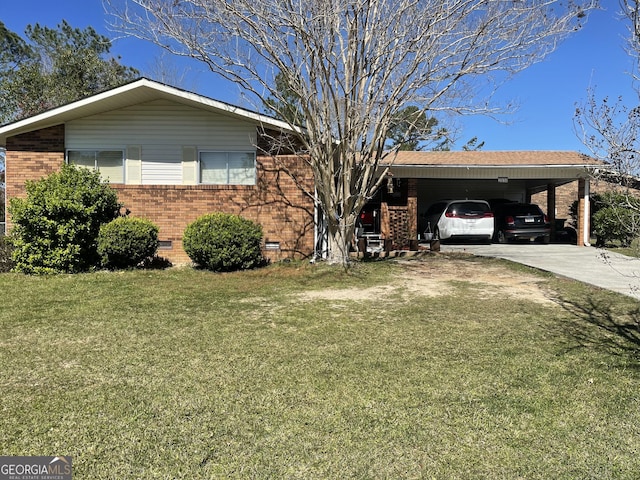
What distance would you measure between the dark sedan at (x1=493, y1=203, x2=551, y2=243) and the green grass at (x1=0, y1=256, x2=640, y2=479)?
9461 mm

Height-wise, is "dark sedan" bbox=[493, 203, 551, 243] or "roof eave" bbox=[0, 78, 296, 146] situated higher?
"roof eave" bbox=[0, 78, 296, 146]

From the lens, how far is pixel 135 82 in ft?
34.6

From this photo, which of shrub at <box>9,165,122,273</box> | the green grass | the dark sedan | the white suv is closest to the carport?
the dark sedan

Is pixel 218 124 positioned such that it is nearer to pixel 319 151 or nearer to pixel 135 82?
pixel 135 82

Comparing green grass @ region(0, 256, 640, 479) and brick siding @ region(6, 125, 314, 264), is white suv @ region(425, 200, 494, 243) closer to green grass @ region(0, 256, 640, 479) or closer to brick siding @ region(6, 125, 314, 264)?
brick siding @ region(6, 125, 314, 264)

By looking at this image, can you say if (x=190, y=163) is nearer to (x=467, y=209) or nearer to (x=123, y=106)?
(x=123, y=106)

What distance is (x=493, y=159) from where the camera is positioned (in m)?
17.0

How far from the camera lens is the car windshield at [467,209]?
1478cm

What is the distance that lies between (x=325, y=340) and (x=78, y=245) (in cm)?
688

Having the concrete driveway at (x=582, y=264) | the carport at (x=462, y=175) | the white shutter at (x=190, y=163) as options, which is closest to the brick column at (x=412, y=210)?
the carport at (x=462, y=175)

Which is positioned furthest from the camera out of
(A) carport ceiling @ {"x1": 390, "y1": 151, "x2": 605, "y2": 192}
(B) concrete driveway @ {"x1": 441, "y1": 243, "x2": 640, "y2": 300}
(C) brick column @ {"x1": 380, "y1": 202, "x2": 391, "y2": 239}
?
(A) carport ceiling @ {"x1": 390, "y1": 151, "x2": 605, "y2": 192}

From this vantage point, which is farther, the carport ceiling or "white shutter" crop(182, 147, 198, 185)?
the carport ceiling

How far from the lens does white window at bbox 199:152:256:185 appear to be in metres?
11.8

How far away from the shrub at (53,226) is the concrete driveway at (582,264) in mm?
9649
